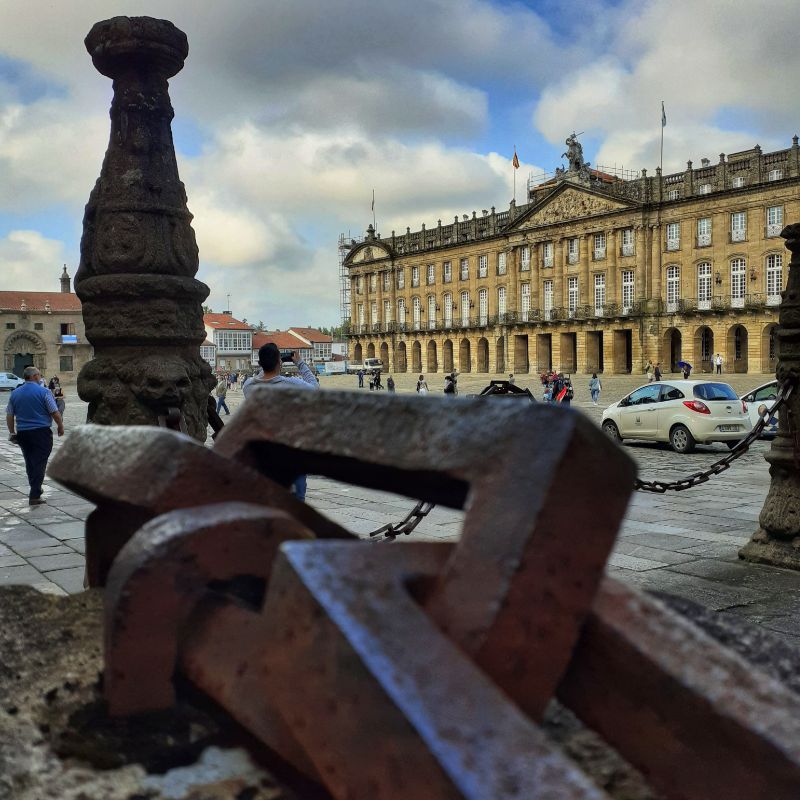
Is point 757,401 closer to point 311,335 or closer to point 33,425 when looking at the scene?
point 33,425

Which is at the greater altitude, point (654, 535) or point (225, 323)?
point (225, 323)

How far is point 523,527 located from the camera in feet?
3.62

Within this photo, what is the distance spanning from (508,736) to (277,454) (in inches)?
34.2

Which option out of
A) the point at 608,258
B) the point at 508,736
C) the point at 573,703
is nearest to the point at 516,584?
the point at 508,736

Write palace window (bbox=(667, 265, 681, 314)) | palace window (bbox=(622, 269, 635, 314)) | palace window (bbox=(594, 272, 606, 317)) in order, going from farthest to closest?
palace window (bbox=(594, 272, 606, 317))
palace window (bbox=(622, 269, 635, 314))
palace window (bbox=(667, 265, 681, 314))

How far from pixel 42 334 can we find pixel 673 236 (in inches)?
2184

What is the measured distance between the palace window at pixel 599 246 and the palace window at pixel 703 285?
22.9ft

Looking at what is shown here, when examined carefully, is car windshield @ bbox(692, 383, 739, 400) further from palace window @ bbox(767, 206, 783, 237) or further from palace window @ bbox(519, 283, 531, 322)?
palace window @ bbox(519, 283, 531, 322)

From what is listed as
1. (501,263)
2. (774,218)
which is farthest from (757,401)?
(501,263)

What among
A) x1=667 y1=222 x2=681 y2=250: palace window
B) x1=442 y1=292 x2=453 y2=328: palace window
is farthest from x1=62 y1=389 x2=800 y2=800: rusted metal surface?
x1=442 y1=292 x2=453 y2=328: palace window

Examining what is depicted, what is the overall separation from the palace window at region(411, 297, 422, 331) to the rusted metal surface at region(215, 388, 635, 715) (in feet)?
232

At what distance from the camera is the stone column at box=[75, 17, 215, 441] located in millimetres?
4996

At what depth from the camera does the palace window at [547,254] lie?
60.0 meters

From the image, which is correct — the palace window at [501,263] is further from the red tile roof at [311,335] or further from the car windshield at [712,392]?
the car windshield at [712,392]
